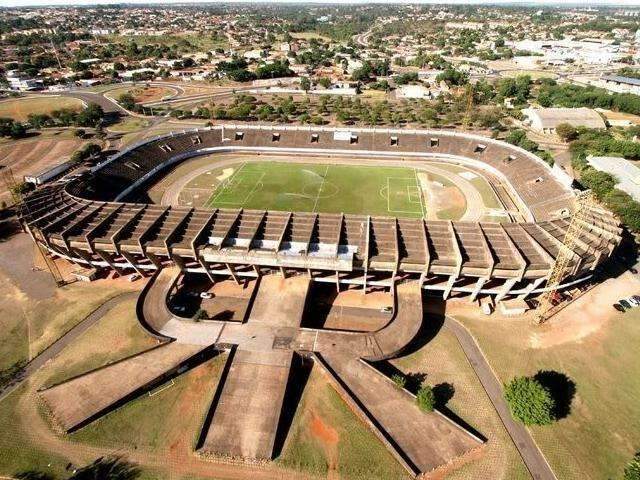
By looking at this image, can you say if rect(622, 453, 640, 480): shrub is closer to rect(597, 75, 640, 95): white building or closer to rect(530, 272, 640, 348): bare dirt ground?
rect(530, 272, 640, 348): bare dirt ground

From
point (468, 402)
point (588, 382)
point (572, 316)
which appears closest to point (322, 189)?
point (572, 316)

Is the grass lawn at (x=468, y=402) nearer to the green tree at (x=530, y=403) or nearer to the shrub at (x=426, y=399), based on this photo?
the green tree at (x=530, y=403)

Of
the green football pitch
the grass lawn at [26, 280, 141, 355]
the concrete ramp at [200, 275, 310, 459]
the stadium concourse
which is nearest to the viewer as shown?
the concrete ramp at [200, 275, 310, 459]

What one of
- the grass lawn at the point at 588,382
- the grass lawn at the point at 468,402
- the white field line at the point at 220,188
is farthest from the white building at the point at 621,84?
the grass lawn at the point at 468,402

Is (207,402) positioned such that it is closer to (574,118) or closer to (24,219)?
(24,219)

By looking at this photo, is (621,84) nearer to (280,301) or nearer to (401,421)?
(280,301)

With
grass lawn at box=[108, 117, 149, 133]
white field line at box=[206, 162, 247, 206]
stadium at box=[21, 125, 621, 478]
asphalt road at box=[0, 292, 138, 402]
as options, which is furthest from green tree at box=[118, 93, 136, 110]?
asphalt road at box=[0, 292, 138, 402]

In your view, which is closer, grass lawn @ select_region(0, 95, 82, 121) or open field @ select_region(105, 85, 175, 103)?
grass lawn @ select_region(0, 95, 82, 121)
